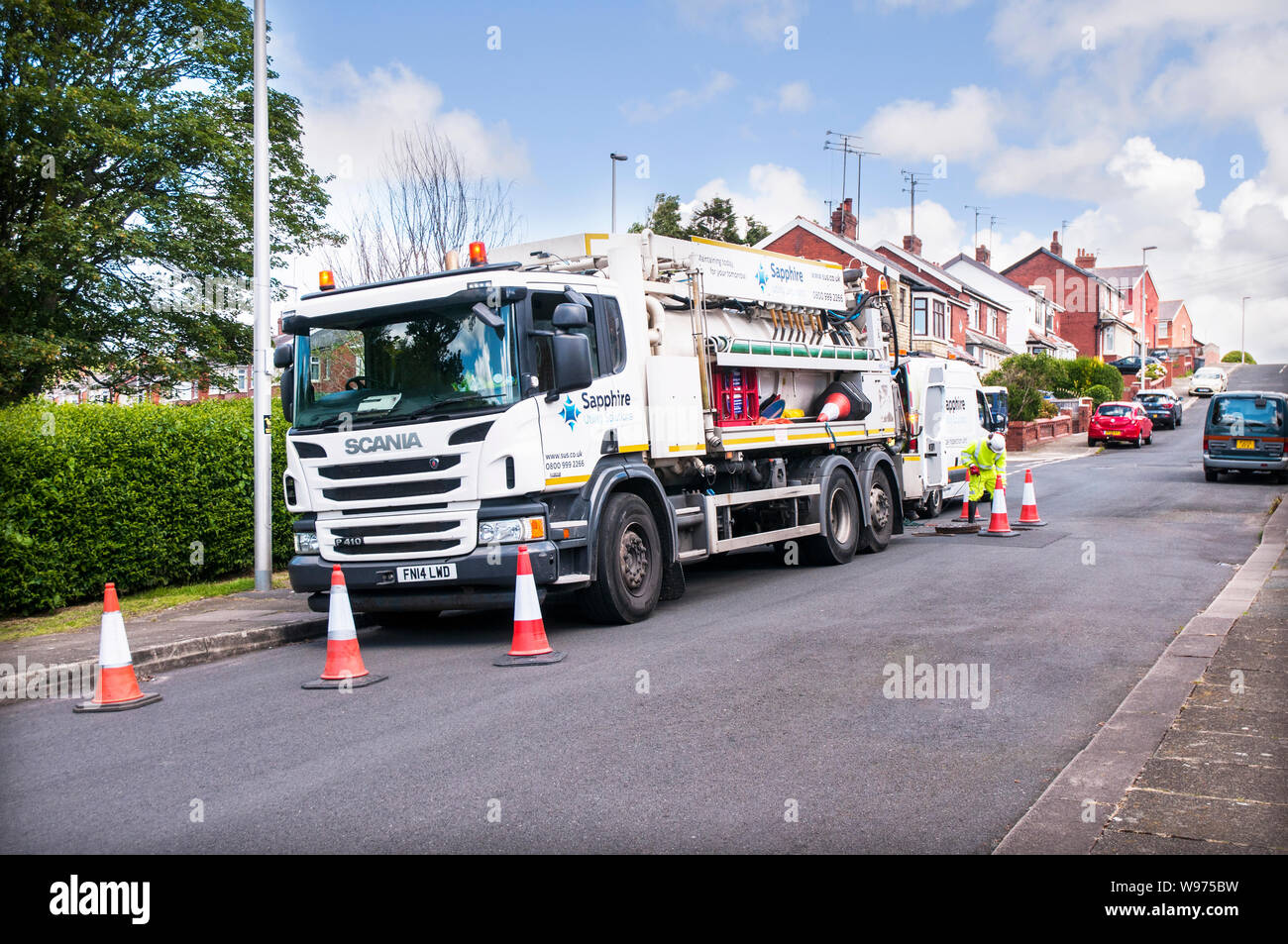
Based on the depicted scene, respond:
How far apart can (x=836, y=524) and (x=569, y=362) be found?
18.8 ft

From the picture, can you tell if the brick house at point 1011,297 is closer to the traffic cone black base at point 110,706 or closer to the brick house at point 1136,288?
the brick house at point 1136,288

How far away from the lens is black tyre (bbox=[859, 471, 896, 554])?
13977 millimetres

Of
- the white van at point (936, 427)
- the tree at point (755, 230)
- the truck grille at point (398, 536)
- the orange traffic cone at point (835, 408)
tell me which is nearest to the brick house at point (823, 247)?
the tree at point (755, 230)

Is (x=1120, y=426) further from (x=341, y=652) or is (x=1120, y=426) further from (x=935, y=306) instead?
(x=341, y=652)

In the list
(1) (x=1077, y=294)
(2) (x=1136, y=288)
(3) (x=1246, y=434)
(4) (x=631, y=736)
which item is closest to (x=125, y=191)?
(4) (x=631, y=736)

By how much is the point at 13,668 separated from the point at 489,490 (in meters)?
3.61

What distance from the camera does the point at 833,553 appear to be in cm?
1290

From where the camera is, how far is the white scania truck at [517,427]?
8.35 meters

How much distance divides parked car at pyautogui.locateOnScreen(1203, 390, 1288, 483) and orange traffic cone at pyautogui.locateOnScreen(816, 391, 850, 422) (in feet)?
46.1

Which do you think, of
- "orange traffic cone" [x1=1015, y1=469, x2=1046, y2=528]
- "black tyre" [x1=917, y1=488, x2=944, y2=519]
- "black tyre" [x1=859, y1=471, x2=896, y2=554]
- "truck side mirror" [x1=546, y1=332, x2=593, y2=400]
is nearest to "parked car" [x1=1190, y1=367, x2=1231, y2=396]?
"black tyre" [x1=917, y1=488, x2=944, y2=519]

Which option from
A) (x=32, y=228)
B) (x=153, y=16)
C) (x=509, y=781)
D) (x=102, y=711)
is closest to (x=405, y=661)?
(x=102, y=711)

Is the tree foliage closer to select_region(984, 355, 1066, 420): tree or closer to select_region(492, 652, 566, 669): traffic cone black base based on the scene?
select_region(984, 355, 1066, 420): tree

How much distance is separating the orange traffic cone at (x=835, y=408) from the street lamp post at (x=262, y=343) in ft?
20.8

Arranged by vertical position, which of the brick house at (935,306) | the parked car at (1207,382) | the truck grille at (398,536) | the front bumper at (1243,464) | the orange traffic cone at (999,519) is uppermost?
the brick house at (935,306)
